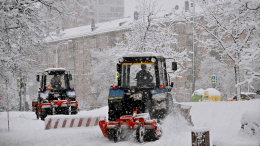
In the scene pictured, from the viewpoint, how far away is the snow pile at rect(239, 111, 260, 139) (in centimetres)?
459

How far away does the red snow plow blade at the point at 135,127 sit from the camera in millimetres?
8156

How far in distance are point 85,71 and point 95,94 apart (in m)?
8.97

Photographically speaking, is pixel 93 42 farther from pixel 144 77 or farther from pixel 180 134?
pixel 180 134

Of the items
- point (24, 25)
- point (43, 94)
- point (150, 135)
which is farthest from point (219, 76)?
point (24, 25)

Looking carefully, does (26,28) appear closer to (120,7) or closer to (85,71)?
(85,71)

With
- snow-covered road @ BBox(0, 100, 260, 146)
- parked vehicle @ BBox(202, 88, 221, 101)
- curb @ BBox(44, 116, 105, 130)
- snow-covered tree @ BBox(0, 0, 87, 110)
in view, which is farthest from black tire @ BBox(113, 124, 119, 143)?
parked vehicle @ BBox(202, 88, 221, 101)

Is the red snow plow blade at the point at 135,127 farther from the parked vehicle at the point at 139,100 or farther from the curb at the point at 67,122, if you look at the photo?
the curb at the point at 67,122

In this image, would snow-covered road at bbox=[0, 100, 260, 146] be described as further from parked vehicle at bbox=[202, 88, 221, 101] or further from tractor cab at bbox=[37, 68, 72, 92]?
parked vehicle at bbox=[202, 88, 221, 101]

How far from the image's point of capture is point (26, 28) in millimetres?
8445


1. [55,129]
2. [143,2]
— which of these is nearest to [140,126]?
[55,129]

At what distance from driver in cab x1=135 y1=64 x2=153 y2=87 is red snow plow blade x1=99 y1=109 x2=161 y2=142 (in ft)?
4.02

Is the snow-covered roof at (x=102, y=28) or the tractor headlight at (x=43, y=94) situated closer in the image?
the tractor headlight at (x=43, y=94)

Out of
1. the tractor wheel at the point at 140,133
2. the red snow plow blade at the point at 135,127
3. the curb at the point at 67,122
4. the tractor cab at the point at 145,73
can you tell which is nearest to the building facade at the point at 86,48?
the curb at the point at 67,122

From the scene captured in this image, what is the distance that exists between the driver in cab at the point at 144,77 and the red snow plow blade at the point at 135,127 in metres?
1.23
